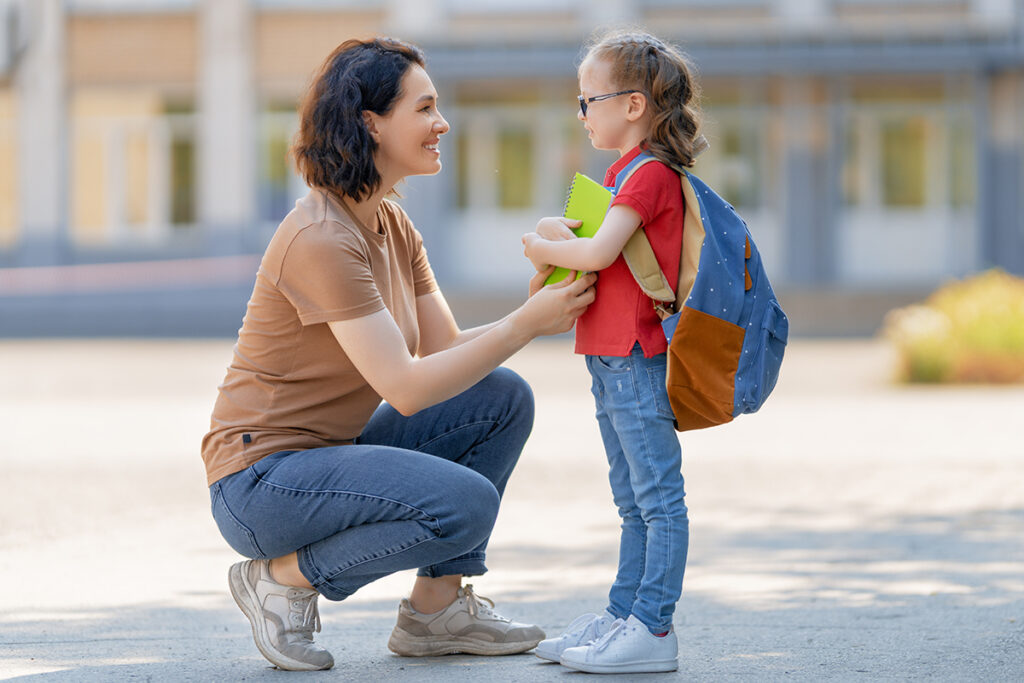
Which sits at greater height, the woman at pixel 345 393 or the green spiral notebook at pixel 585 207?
the green spiral notebook at pixel 585 207

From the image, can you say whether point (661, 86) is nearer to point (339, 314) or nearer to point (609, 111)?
point (609, 111)

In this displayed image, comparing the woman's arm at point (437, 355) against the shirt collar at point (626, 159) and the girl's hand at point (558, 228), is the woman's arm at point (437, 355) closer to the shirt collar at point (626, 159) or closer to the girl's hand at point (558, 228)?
the girl's hand at point (558, 228)

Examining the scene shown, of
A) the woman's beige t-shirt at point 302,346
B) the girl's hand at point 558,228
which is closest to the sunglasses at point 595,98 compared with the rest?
the girl's hand at point 558,228

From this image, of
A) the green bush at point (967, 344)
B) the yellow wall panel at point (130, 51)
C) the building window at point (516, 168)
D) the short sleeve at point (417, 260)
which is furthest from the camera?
the yellow wall panel at point (130, 51)

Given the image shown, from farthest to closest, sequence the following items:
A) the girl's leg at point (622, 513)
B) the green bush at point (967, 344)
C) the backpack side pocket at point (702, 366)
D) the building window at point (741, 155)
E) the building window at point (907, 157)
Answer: the building window at point (741, 155), the building window at point (907, 157), the green bush at point (967, 344), the girl's leg at point (622, 513), the backpack side pocket at point (702, 366)

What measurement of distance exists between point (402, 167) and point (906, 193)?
75.4 ft

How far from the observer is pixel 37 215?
91.4 ft

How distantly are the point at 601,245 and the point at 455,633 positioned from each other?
3.72 ft

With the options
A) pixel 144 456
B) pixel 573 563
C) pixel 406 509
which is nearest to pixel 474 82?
pixel 144 456

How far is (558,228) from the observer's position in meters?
3.54

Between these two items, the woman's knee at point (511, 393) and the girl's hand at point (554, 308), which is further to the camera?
the woman's knee at point (511, 393)

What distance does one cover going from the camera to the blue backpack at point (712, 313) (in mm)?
3393

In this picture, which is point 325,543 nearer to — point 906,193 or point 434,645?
point 434,645

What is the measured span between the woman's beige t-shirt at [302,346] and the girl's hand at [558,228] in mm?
443
